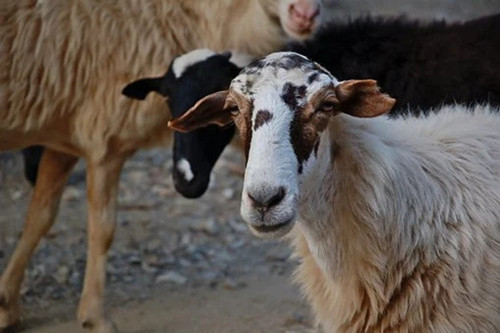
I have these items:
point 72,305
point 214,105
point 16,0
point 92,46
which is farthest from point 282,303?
point 214,105

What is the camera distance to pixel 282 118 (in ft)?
12.5

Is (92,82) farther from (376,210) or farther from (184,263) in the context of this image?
(376,210)

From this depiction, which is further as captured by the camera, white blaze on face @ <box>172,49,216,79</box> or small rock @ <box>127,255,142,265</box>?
small rock @ <box>127,255,142,265</box>

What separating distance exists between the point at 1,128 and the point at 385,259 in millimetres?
2883

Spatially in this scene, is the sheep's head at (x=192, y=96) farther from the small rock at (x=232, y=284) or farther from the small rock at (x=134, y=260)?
the small rock at (x=134, y=260)

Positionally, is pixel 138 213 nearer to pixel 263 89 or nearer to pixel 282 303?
pixel 282 303

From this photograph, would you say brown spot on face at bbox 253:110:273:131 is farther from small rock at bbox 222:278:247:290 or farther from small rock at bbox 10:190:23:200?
small rock at bbox 10:190:23:200

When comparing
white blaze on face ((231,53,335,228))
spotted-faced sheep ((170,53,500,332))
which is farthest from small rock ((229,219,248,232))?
white blaze on face ((231,53,335,228))

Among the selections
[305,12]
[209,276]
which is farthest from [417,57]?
[209,276]

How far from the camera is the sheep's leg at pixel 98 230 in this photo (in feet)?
20.7

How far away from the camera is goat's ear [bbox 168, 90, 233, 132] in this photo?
4148 mm

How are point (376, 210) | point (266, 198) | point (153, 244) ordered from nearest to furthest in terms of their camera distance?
point (266, 198)
point (376, 210)
point (153, 244)

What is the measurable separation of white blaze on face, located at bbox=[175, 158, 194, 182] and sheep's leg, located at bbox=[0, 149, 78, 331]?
3.15 feet

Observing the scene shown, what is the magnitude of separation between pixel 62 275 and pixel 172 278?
65 cm
